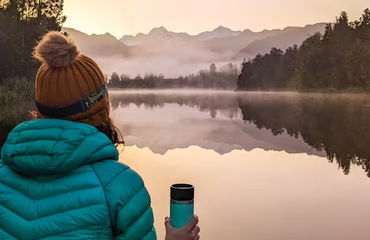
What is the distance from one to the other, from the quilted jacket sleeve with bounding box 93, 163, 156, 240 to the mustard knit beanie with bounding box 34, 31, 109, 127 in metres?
0.29

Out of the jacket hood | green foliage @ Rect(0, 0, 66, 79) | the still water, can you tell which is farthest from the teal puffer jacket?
green foliage @ Rect(0, 0, 66, 79)

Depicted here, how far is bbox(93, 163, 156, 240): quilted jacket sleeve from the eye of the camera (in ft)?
7.25

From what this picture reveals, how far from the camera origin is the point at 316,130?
25.4 m

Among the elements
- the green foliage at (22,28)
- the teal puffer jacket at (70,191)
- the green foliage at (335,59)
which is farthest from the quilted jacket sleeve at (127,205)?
the green foliage at (335,59)

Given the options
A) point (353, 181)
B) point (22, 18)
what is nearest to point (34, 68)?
point (22, 18)

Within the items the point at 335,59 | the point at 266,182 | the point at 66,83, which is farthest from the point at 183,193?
the point at 335,59

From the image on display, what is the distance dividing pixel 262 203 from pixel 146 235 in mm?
6884

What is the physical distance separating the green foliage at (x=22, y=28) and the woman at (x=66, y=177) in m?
41.3

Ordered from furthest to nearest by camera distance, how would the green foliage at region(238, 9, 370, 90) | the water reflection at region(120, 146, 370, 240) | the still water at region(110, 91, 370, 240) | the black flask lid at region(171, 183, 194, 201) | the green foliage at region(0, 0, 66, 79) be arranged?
the green foliage at region(238, 9, 370, 90) < the green foliage at region(0, 0, 66, 79) < the still water at region(110, 91, 370, 240) < the water reflection at region(120, 146, 370, 240) < the black flask lid at region(171, 183, 194, 201)

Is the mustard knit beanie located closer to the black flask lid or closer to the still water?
the black flask lid

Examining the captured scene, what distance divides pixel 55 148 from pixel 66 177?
11 cm

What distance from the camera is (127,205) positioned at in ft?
7.29

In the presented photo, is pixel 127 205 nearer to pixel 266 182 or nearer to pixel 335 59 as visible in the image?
pixel 266 182

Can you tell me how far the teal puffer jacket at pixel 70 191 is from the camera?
2.18 m
